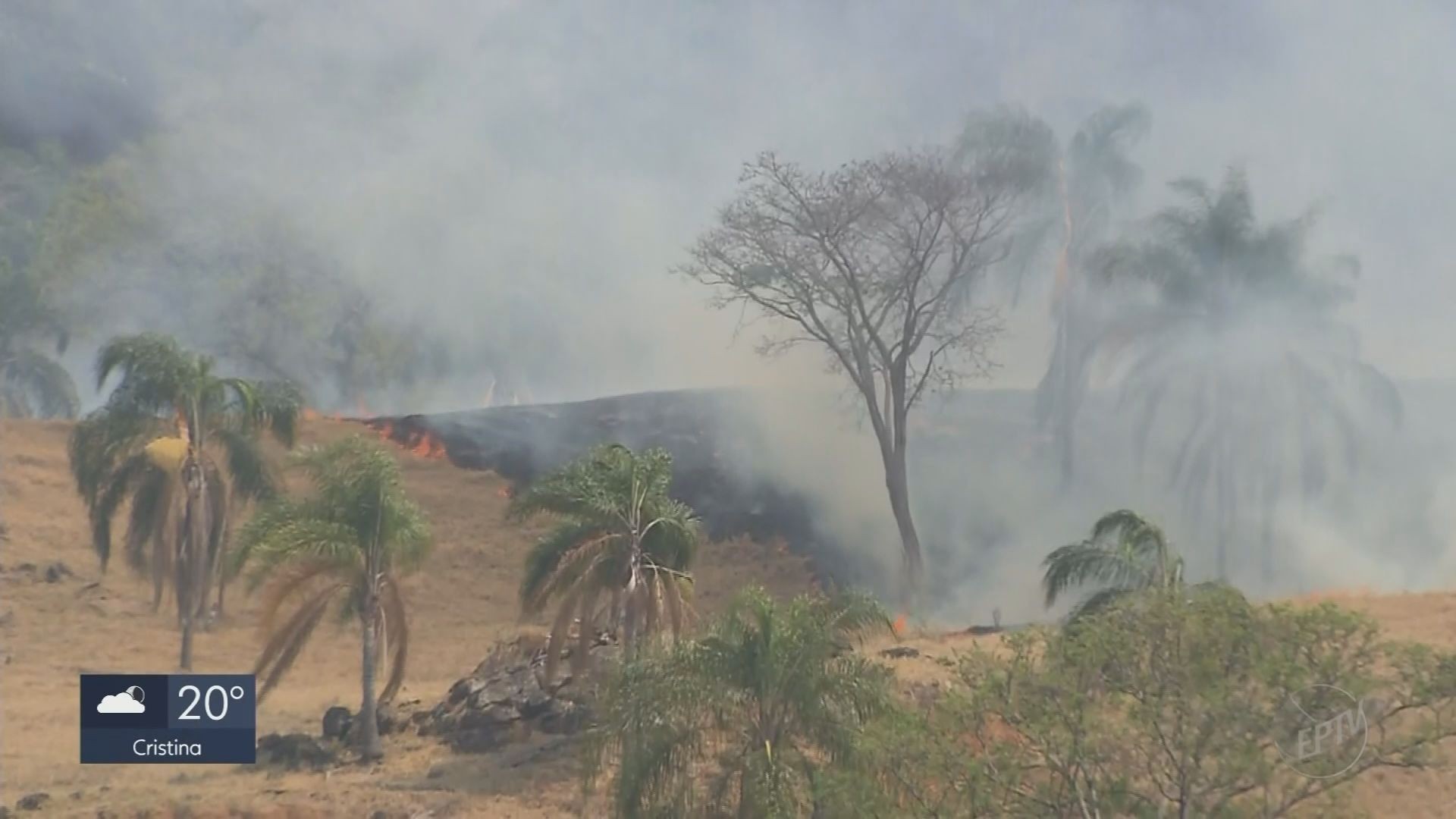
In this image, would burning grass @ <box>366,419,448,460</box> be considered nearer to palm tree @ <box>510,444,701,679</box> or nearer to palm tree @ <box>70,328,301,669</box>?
palm tree @ <box>70,328,301,669</box>

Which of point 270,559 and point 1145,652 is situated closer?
point 1145,652

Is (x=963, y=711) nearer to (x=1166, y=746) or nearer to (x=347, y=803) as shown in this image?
(x=1166, y=746)

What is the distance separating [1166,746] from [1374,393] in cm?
3240

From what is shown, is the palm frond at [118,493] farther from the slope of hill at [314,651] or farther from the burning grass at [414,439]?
the burning grass at [414,439]

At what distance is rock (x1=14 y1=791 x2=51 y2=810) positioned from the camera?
20250mm

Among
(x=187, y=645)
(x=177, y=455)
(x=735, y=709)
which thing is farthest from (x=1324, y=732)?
(x=177, y=455)

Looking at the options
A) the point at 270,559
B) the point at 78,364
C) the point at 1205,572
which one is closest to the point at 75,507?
the point at 78,364

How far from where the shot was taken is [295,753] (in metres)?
22.5

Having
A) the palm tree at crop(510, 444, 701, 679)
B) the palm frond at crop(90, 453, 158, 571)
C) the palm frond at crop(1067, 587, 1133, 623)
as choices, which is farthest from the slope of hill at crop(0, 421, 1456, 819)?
the palm frond at crop(1067, 587, 1133, 623)

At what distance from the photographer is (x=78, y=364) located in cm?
5425

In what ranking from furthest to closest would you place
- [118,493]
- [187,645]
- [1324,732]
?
[118,493] → [187,645] → [1324,732]
